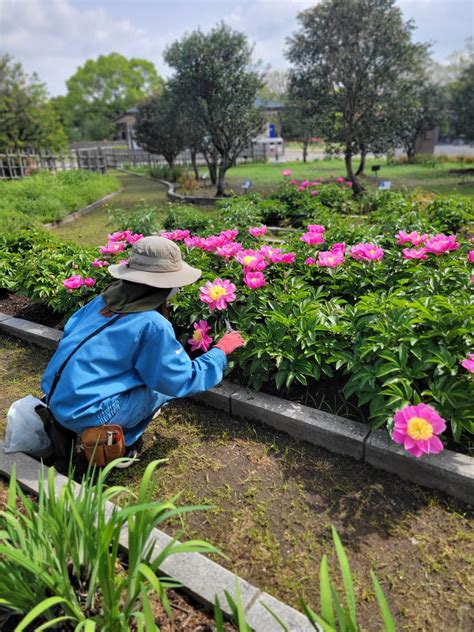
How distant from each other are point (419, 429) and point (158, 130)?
2138 cm

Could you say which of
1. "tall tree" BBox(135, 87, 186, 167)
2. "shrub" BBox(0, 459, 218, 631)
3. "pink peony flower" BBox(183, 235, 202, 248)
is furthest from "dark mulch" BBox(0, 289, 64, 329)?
"tall tree" BBox(135, 87, 186, 167)

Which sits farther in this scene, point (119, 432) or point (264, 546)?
point (119, 432)

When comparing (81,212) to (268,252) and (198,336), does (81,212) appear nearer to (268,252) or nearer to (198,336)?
(268,252)

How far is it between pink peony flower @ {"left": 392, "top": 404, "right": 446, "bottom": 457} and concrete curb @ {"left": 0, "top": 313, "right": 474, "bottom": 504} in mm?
275

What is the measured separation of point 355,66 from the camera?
11438 mm

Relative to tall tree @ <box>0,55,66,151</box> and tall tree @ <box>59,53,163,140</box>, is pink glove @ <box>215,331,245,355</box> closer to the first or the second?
tall tree @ <box>0,55,66,151</box>

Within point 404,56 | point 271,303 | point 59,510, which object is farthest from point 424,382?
point 404,56

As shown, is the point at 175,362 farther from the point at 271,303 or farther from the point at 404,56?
the point at 404,56

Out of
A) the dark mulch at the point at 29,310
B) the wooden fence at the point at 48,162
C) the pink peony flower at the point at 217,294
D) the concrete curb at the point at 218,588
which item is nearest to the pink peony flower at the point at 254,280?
the pink peony flower at the point at 217,294

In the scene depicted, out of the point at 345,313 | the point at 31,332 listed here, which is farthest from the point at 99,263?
the point at 345,313

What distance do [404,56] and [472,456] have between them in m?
12.0

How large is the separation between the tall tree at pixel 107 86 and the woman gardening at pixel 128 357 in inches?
2867

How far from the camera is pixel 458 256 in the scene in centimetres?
359

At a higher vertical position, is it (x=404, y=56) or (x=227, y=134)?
(x=404, y=56)
